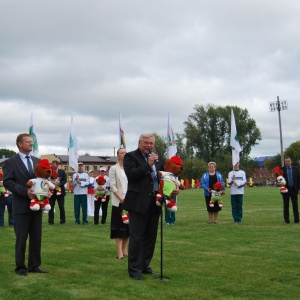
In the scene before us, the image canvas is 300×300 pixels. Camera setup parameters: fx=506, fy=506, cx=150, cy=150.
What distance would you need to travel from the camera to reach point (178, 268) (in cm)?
870

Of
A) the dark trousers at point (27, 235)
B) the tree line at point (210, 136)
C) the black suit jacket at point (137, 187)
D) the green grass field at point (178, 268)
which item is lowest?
the green grass field at point (178, 268)

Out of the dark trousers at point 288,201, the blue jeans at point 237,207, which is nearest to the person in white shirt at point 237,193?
the blue jeans at point 237,207

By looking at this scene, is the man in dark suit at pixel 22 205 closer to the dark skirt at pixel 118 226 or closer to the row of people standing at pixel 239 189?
the dark skirt at pixel 118 226

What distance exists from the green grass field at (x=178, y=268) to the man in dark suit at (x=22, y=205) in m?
0.34

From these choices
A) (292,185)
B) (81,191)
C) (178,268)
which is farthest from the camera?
(81,191)

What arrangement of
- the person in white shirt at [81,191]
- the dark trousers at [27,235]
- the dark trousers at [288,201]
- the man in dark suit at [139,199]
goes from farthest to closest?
the person in white shirt at [81,191], the dark trousers at [288,201], the dark trousers at [27,235], the man in dark suit at [139,199]

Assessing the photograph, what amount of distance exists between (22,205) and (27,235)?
20.6 inches

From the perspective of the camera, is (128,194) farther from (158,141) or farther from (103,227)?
(158,141)

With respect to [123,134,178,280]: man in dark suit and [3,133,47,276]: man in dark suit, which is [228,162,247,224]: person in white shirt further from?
[3,133,47,276]: man in dark suit

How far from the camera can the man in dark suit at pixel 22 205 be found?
8078 millimetres

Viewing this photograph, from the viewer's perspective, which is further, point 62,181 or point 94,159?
point 94,159

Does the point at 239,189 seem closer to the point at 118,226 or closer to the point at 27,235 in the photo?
the point at 118,226

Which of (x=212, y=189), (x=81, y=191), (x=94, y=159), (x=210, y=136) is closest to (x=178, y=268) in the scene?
(x=212, y=189)

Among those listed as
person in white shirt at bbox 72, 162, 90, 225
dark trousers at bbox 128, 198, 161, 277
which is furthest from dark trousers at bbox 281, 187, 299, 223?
dark trousers at bbox 128, 198, 161, 277
